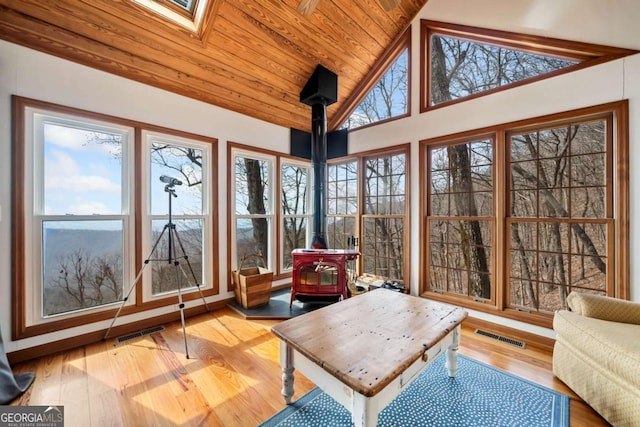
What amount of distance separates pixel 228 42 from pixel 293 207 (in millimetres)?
2423

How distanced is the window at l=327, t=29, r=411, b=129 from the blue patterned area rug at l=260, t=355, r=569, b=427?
10.0 ft

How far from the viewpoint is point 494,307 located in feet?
8.84

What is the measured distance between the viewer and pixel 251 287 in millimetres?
3199

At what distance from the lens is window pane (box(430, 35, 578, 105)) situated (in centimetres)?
253

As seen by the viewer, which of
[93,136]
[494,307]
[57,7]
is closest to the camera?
[57,7]

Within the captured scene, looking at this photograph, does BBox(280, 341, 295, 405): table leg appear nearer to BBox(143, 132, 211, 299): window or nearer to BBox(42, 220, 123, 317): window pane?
BBox(143, 132, 211, 299): window

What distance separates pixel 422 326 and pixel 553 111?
94.3 inches

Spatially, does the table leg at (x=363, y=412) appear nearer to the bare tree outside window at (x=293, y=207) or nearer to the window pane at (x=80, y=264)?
the window pane at (x=80, y=264)

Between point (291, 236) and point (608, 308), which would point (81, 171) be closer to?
point (291, 236)

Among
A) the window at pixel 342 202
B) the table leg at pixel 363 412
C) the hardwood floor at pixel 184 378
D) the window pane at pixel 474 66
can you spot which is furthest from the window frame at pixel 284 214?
the table leg at pixel 363 412

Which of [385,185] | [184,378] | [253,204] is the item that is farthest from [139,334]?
[385,185]

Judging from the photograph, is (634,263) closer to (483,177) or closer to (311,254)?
(483,177)

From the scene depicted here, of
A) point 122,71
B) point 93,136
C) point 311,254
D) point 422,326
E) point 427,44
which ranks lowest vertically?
point 422,326

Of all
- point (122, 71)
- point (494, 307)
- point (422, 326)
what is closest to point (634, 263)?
point (494, 307)
